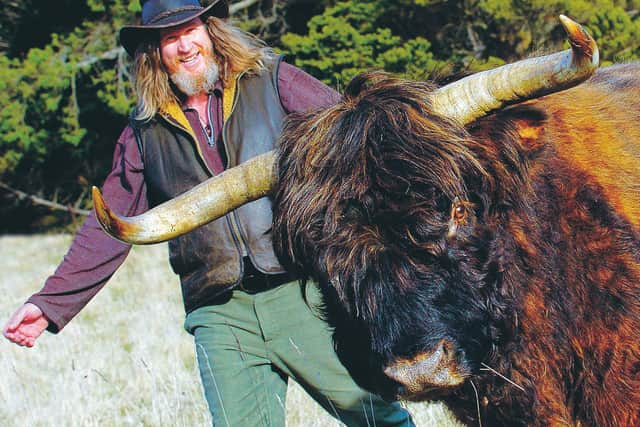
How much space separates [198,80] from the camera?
4094mm

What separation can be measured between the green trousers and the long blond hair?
1.02 metres

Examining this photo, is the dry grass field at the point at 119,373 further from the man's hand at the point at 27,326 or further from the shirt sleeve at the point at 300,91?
the shirt sleeve at the point at 300,91

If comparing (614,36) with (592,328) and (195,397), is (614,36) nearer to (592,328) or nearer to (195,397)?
(195,397)

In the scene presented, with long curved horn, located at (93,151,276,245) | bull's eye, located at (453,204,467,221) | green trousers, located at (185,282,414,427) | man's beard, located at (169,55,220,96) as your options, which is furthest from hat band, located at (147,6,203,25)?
bull's eye, located at (453,204,467,221)

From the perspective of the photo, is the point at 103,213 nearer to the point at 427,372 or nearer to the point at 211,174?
the point at 211,174

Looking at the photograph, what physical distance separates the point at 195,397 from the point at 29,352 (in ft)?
9.49

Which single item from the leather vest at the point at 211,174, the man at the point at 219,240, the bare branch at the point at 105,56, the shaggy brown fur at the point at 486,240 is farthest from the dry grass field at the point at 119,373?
the bare branch at the point at 105,56

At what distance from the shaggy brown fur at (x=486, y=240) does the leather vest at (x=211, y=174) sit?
1.23 feet

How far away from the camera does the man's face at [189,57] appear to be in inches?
161

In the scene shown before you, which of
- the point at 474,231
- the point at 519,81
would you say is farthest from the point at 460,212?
the point at 519,81

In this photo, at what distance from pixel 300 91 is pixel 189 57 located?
58 centimetres

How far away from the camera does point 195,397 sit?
6.01 m

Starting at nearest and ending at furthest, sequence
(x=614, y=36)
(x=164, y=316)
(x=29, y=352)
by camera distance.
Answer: (x=29, y=352), (x=164, y=316), (x=614, y=36)

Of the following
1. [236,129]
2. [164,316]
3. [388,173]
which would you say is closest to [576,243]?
[388,173]
